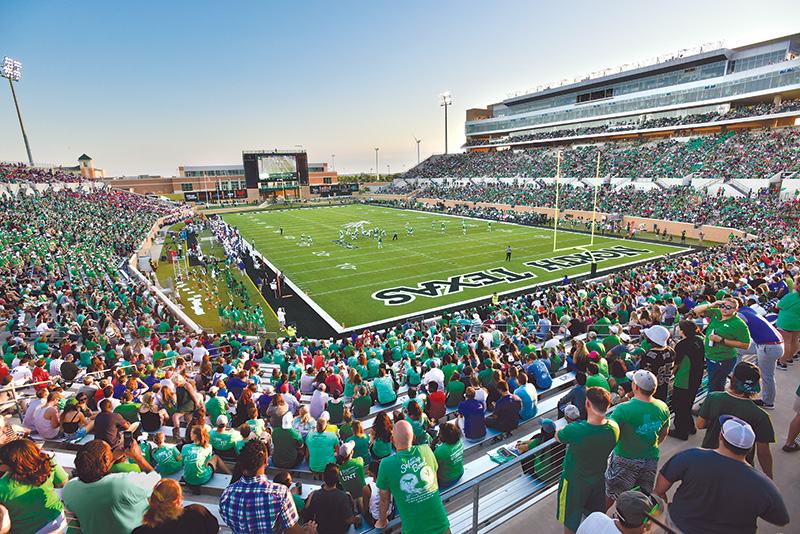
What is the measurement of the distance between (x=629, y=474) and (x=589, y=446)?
753mm

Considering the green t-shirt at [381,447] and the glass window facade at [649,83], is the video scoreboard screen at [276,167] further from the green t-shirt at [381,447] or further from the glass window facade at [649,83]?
the green t-shirt at [381,447]

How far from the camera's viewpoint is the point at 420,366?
9.24 metres

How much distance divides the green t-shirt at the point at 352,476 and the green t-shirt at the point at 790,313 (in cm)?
752

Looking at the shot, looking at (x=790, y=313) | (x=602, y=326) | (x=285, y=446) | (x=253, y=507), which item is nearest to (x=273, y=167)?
(x=602, y=326)

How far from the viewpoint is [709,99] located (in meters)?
54.3

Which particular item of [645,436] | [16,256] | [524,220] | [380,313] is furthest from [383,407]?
[524,220]

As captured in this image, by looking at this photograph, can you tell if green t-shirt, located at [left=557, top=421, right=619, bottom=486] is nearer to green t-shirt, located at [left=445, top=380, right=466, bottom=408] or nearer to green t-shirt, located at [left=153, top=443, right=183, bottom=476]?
green t-shirt, located at [left=445, top=380, right=466, bottom=408]

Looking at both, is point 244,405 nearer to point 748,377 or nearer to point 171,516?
point 171,516

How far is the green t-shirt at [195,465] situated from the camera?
15.4 ft

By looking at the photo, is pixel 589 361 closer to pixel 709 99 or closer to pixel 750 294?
pixel 750 294

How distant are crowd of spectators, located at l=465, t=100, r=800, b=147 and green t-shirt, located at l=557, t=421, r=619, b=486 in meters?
60.6

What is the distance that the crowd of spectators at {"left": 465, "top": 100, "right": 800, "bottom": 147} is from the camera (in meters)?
46.5

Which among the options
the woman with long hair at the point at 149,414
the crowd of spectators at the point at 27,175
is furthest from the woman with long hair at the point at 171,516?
the crowd of spectators at the point at 27,175

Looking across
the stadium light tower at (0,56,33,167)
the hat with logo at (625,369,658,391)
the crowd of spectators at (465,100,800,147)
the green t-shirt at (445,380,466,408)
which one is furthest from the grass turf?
the crowd of spectators at (465,100,800,147)
